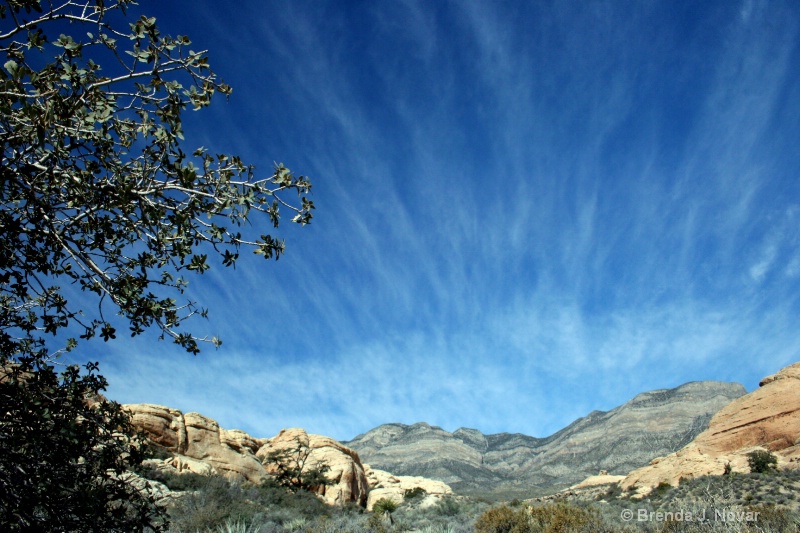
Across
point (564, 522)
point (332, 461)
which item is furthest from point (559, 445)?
point (564, 522)

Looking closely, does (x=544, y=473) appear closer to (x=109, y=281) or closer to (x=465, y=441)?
(x=465, y=441)

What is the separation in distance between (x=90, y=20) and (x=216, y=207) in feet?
5.55

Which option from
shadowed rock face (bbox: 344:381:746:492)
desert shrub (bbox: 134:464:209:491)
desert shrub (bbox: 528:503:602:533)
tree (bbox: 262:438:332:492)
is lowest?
desert shrub (bbox: 528:503:602:533)

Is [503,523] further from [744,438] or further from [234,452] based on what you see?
[744,438]

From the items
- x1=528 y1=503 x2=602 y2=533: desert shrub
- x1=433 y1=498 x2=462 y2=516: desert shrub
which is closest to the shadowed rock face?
x1=433 y1=498 x2=462 y2=516: desert shrub

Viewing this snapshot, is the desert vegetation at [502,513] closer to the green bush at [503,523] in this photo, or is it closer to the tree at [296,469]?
the green bush at [503,523]

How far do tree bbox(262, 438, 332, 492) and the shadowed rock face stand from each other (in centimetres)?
6131

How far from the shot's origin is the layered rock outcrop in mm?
26312

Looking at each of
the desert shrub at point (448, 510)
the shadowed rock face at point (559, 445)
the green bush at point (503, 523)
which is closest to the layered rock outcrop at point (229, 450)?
the desert shrub at point (448, 510)

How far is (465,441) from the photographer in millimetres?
163500

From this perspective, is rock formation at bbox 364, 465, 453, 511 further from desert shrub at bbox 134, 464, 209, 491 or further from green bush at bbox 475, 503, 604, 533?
green bush at bbox 475, 503, 604, 533

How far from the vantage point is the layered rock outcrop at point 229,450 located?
26312mm

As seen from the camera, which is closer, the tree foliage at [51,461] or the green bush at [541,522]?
the tree foliage at [51,461]

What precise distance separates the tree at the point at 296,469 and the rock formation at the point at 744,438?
24203 millimetres
